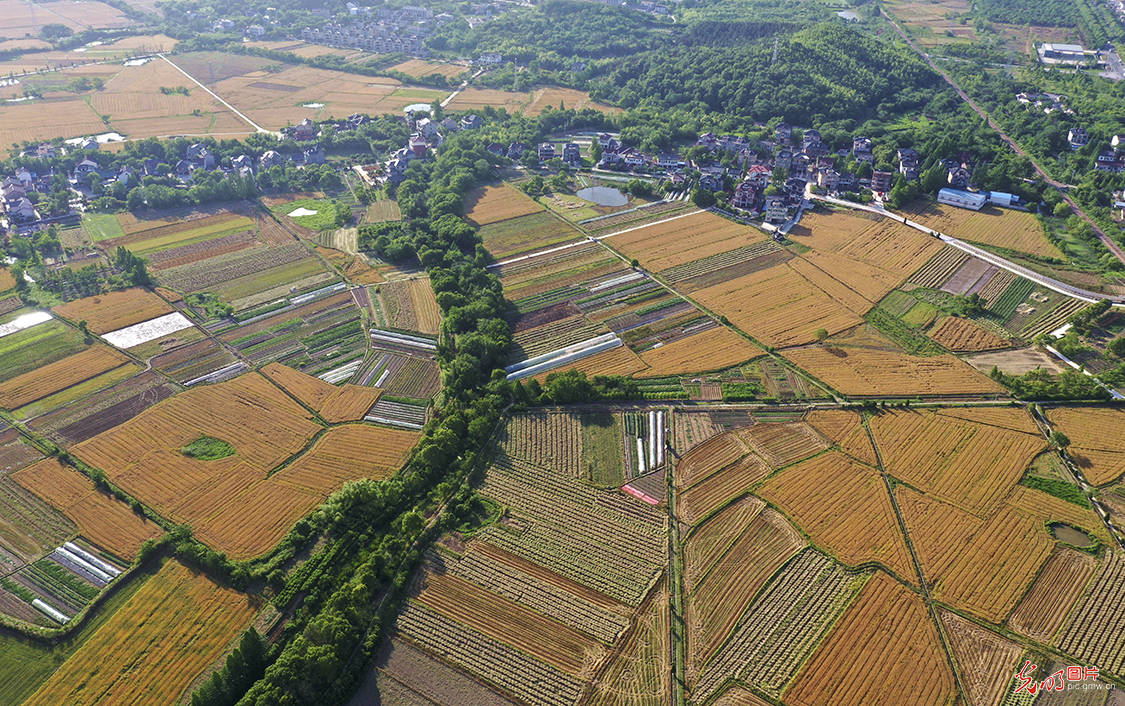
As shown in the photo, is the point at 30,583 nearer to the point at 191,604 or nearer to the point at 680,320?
the point at 191,604

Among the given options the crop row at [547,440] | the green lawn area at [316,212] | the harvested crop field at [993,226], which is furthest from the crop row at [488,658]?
the harvested crop field at [993,226]

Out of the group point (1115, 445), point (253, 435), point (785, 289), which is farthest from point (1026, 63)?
point (253, 435)

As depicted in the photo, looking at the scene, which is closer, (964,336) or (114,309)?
(964,336)

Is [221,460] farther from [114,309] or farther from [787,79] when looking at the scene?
[787,79]

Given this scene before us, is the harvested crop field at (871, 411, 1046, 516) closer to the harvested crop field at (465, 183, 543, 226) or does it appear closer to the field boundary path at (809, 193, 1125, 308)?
the field boundary path at (809, 193, 1125, 308)

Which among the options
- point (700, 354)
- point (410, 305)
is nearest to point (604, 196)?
point (410, 305)

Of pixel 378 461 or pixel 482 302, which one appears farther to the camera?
pixel 482 302
